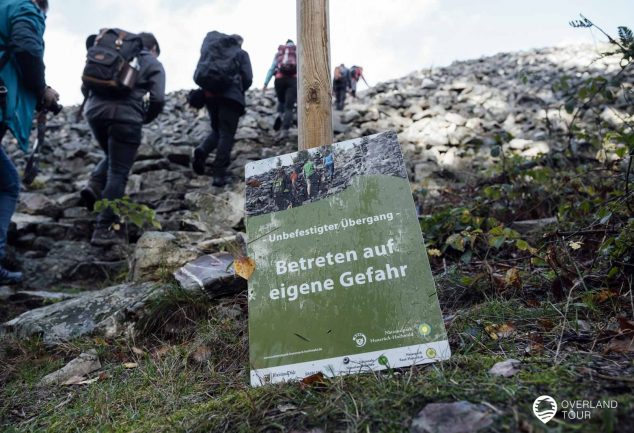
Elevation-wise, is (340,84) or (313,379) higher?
(340,84)

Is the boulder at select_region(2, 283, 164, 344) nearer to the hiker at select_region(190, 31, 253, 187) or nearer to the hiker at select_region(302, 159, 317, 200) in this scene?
the hiker at select_region(302, 159, 317, 200)

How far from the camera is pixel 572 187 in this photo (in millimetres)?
4277

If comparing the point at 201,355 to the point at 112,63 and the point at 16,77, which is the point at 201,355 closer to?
the point at 16,77

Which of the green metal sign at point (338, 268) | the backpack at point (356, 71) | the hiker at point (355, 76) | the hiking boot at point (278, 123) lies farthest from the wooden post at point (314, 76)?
the backpack at point (356, 71)

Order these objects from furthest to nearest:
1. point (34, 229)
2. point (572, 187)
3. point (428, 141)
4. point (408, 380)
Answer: point (428, 141), point (34, 229), point (572, 187), point (408, 380)

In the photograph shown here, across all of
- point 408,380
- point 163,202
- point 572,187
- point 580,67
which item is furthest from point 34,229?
point 580,67

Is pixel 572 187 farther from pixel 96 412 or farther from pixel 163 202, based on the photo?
pixel 163 202

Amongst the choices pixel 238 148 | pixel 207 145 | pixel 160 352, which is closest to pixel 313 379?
pixel 160 352

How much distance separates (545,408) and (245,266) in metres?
1.37

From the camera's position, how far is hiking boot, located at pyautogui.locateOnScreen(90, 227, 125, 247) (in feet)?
15.5

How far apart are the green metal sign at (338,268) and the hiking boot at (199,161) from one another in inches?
179

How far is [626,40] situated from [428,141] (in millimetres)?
5530

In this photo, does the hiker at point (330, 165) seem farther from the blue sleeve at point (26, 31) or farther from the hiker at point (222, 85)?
the hiker at point (222, 85)

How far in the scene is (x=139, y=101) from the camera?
4.86m
